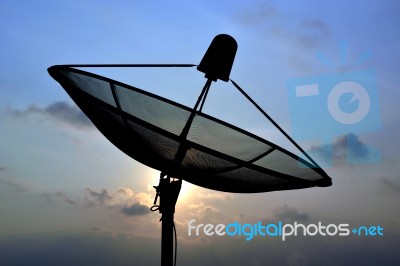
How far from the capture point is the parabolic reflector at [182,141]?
7.91m

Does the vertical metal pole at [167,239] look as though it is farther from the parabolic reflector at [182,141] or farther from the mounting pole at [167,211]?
the parabolic reflector at [182,141]

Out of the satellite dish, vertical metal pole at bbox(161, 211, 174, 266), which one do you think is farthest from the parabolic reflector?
vertical metal pole at bbox(161, 211, 174, 266)

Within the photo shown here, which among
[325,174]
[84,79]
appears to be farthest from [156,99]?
[325,174]

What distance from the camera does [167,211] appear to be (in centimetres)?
741

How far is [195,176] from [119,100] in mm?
2125

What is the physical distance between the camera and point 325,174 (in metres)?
9.27

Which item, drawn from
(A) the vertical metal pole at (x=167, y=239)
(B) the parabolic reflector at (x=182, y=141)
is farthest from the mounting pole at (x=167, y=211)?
(B) the parabolic reflector at (x=182, y=141)

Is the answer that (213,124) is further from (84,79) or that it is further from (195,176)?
(84,79)

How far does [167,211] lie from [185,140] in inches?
48.7

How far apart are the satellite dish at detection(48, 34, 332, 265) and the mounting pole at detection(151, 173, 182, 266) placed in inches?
0.6

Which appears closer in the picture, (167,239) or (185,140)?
(167,239)

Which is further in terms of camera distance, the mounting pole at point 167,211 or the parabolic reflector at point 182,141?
the parabolic reflector at point 182,141

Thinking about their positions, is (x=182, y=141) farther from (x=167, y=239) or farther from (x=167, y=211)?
(x=167, y=239)

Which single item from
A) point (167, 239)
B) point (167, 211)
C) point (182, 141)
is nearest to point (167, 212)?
point (167, 211)
